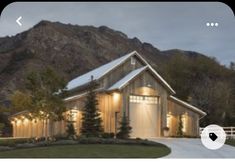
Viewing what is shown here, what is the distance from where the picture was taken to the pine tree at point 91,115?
14.8m

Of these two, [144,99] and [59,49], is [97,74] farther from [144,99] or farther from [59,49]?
[59,49]

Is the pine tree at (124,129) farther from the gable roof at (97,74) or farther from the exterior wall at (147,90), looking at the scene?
the gable roof at (97,74)

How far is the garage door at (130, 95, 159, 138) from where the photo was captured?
14914mm

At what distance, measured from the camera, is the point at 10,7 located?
17.9ft

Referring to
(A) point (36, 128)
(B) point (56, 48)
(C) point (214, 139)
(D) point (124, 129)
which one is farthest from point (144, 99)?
(C) point (214, 139)

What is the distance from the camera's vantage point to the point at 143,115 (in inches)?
671

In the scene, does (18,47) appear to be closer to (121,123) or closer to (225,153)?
(225,153)

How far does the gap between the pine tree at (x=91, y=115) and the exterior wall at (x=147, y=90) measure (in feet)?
5.52

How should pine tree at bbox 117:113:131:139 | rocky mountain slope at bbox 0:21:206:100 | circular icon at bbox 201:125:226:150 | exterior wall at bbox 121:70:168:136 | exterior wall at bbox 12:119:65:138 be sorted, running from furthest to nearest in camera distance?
exterior wall at bbox 121:70:168:136 → pine tree at bbox 117:113:131:139 → exterior wall at bbox 12:119:65:138 → rocky mountain slope at bbox 0:21:206:100 → circular icon at bbox 201:125:226:150

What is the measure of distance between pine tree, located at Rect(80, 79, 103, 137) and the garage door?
1.13 metres

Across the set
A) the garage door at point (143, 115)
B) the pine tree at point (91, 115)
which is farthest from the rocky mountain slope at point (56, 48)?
the garage door at point (143, 115)

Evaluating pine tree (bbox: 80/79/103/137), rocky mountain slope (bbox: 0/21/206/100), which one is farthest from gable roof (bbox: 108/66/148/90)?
rocky mountain slope (bbox: 0/21/206/100)

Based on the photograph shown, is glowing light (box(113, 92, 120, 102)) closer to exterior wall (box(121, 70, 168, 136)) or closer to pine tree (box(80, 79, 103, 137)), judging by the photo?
exterior wall (box(121, 70, 168, 136))

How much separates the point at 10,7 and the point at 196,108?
287 inches
